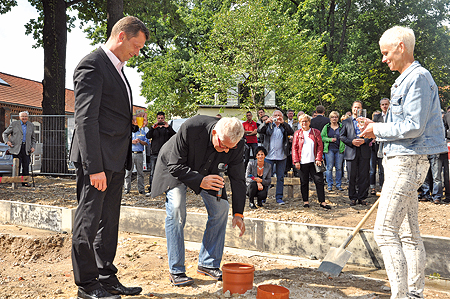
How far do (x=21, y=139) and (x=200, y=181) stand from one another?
8.94 m

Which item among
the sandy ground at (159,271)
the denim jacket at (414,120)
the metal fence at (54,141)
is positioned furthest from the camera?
the metal fence at (54,141)

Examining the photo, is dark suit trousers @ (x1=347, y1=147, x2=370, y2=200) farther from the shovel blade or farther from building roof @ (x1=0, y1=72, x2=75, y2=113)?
building roof @ (x1=0, y1=72, x2=75, y2=113)

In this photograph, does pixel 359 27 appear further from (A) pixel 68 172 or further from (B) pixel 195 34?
(A) pixel 68 172

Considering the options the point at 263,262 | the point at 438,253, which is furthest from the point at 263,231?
the point at 438,253

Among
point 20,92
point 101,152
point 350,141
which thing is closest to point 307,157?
point 350,141

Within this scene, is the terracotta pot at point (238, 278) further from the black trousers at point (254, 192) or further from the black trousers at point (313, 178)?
the black trousers at point (313, 178)

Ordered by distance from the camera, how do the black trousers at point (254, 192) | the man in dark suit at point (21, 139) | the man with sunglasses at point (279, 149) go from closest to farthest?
the black trousers at point (254, 192) → the man with sunglasses at point (279, 149) → the man in dark suit at point (21, 139)

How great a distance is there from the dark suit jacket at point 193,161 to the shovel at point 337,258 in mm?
1177

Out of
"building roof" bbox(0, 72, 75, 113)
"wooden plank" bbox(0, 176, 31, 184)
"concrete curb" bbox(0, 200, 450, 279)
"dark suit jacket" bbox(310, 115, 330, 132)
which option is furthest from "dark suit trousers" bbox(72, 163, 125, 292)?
"building roof" bbox(0, 72, 75, 113)

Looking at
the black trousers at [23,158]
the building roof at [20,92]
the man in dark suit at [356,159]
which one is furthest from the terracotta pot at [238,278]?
Answer: the building roof at [20,92]

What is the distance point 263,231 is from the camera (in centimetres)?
499

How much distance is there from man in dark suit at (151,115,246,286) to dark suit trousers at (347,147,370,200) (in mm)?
4541

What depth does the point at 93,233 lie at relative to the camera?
10.3ft

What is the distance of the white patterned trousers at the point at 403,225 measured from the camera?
2.86 meters
